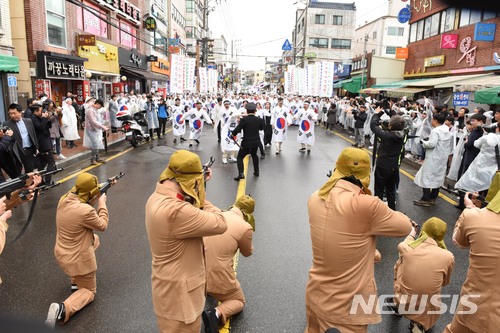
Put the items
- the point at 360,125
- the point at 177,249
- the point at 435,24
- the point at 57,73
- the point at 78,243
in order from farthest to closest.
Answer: the point at 435,24 → the point at 57,73 → the point at 360,125 → the point at 78,243 → the point at 177,249

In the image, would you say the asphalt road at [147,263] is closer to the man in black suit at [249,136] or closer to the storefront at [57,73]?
the man in black suit at [249,136]

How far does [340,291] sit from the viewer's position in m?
2.79

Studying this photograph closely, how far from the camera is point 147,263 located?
491cm

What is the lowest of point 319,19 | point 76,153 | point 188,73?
point 76,153

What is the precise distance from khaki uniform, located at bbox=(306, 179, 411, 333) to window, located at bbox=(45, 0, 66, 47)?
17753mm

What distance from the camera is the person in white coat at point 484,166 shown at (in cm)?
669

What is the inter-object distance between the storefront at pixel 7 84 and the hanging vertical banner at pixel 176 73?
8475mm

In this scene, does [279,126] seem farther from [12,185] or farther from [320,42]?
[320,42]

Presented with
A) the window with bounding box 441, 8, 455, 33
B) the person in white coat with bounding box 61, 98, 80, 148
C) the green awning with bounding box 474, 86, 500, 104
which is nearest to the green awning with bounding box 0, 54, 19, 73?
the person in white coat with bounding box 61, 98, 80, 148

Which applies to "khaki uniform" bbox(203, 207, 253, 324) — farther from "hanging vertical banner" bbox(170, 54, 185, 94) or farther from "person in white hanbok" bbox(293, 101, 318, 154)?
"hanging vertical banner" bbox(170, 54, 185, 94)

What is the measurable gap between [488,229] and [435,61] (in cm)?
2378

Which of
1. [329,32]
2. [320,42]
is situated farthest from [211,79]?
[329,32]

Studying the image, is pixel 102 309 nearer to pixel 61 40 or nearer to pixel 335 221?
pixel 335 221

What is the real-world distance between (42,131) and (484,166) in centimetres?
856
